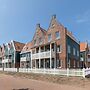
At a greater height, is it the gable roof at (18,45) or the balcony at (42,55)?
the gable roof at (18,45)

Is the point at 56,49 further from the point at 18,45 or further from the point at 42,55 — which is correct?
the point at 18,45

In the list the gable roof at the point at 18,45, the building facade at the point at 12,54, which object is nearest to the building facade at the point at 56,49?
the building facade at the point at 12,54

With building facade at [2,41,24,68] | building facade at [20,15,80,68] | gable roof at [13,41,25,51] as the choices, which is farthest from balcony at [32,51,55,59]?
gable roof at [13,41,25,51]

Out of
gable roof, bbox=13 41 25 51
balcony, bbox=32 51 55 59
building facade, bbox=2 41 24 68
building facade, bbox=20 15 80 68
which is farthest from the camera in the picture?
gable roof, bbox=13 41 25 51

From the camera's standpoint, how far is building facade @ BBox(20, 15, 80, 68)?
3653 cm

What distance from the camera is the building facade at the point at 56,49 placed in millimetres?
36531

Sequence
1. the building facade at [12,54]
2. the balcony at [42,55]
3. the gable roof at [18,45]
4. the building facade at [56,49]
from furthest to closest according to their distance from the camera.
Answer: the gable roof at [18,45], the building facade at [12,54], the balcony at [42,55], the building facade at [56,49]

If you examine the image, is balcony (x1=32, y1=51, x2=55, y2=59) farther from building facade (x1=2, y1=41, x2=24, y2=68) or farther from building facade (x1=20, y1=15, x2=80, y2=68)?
building facade (x1=2, y1=41, x2=24, y2=68)

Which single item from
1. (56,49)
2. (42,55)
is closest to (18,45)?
(42,55)

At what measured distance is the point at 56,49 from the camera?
37.7 meters

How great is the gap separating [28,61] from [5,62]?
14.1m

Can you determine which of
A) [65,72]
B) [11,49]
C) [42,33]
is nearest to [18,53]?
[11,49]

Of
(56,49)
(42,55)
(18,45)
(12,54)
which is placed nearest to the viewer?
(56,49)

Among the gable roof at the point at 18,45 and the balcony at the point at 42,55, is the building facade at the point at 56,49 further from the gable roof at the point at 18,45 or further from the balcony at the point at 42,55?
the gable roof at the point at 18,45
